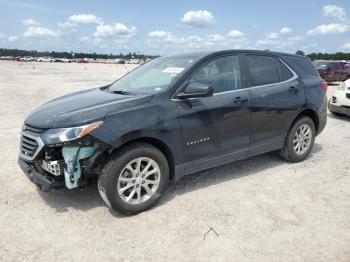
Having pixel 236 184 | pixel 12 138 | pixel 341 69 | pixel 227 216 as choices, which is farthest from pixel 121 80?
pixel 341 69

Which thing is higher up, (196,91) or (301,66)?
(301,66)

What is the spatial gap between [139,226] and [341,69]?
69.3 feet

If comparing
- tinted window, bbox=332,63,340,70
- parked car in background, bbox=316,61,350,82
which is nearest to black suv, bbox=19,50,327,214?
parked car in background, bbox=316,61,350,82

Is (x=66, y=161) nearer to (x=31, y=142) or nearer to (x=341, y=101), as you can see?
(x=31, y=142)

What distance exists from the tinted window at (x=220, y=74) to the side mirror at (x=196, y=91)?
0.87 ft

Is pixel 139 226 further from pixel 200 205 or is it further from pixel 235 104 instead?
pixel 235 104

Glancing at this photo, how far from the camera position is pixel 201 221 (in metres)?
3.82

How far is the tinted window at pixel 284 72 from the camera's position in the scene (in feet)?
18.0

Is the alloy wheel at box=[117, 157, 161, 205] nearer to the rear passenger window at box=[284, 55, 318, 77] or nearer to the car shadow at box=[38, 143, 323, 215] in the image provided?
the car shadow at box=[38, 143, 323, 215]

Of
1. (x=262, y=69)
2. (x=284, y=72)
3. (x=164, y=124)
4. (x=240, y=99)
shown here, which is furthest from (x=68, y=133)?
(x=284, y=72)

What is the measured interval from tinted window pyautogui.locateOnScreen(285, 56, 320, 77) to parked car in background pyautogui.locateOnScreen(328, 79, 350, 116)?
3.99m

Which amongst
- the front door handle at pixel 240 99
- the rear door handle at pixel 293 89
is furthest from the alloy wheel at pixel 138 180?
the rear door handle at pixel 293 89

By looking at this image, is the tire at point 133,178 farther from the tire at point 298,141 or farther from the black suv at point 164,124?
the tire at point 298,141

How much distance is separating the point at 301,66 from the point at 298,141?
1.21 metres
